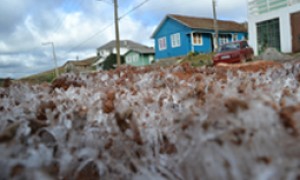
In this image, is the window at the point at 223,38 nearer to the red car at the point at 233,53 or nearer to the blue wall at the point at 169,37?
the blue wall at the point at 169,37

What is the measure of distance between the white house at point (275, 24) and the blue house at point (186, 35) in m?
12.5

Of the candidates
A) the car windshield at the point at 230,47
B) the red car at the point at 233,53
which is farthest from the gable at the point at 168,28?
the red car at the point at 233,53

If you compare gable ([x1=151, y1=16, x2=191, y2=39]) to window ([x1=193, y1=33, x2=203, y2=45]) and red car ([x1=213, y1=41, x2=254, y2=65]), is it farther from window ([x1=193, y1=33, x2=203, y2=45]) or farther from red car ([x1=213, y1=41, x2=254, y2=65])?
red car ([x1=213, y1=41, x2=254, y2=65])

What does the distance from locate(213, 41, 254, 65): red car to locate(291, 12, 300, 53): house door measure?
232cm

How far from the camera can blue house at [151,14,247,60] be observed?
1120 inches

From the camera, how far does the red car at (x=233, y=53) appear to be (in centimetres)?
1338

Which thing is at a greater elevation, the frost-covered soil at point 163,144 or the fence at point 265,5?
the fence at point 265,5

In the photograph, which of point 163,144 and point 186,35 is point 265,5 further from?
point 163,144

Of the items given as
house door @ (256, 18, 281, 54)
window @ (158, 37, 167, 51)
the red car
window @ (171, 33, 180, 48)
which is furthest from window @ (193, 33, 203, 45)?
the red car

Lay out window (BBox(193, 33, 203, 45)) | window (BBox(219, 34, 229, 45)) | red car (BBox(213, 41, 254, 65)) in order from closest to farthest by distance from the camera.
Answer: red car (BBox(213, 41, 254, 65)), window (BBox(193, 33, 203, 45)), window (BBox(219, 34, 229, 45))

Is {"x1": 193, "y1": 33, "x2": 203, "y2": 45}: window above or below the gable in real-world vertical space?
below

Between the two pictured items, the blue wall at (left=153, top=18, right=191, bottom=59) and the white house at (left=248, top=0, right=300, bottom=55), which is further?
the blue wall at (left=153, top=18, right=191, bottom=59)

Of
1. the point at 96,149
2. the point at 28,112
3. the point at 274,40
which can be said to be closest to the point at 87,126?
the point at 96,149

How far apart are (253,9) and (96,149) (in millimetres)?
17161
